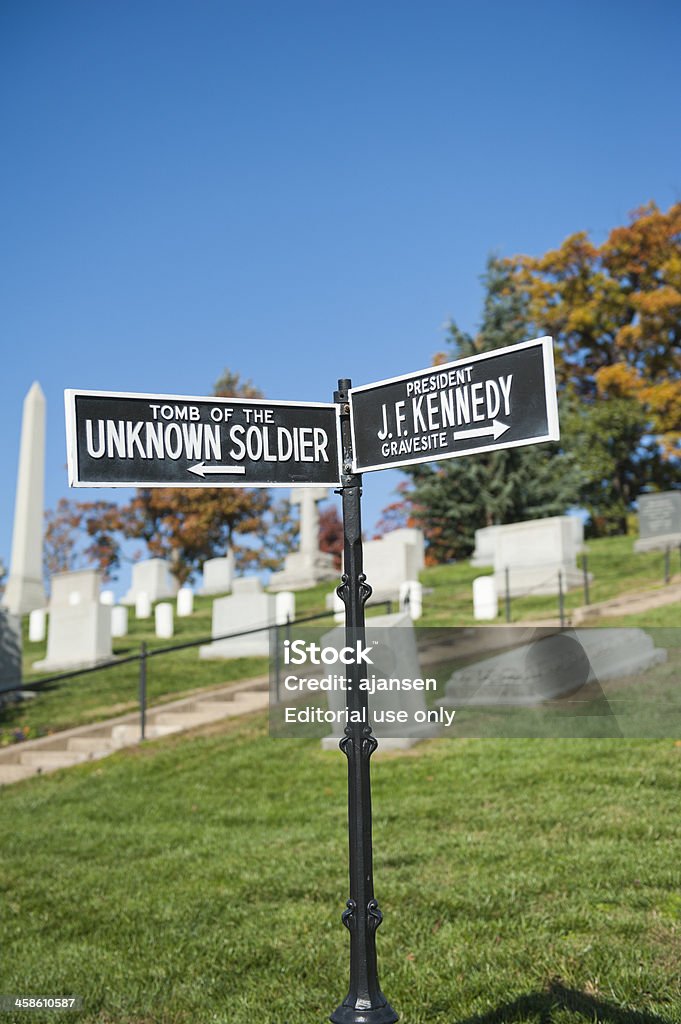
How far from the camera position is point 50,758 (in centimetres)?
1155

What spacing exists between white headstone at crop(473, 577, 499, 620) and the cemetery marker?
16.0 meters

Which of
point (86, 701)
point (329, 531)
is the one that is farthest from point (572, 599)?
point (329, 531)

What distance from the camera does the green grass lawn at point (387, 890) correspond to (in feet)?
12.6

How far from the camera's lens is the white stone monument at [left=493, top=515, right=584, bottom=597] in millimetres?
22194

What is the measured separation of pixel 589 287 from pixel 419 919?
124ft

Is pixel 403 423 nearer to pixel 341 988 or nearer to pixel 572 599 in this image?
pixel 341 988

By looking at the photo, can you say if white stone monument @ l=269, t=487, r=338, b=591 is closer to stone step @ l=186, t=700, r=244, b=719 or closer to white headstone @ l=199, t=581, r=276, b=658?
white headstone @ l=199, t=581, r=276, b=658

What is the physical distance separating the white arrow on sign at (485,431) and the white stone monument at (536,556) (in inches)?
770

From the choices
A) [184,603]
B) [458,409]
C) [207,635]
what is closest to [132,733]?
[207,635]

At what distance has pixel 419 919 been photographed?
4.63m

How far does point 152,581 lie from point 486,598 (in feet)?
67.7

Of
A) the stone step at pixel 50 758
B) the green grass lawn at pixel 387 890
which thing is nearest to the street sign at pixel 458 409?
the green grass lawn at pixel 387 890

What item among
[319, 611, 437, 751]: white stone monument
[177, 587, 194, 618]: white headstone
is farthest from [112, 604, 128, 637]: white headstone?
[319, 611, 437, 751]: white stone monument

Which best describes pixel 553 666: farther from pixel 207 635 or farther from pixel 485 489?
pixel 485 489
